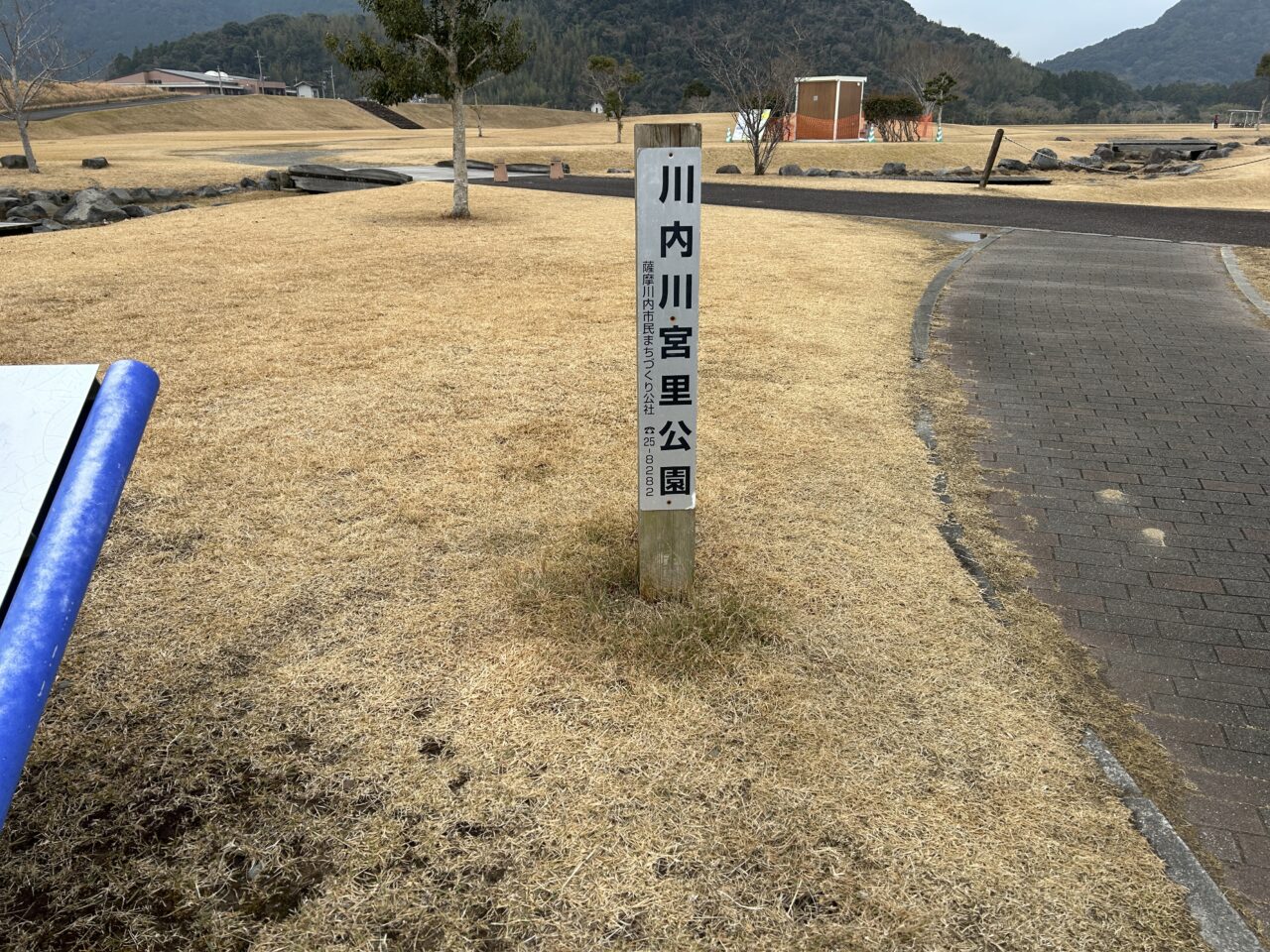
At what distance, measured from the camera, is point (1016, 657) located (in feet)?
10.5

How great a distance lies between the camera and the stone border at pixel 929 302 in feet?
24.1

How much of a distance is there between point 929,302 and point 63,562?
842cm

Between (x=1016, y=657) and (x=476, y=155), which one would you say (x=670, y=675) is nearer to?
(x=1016, y=657)

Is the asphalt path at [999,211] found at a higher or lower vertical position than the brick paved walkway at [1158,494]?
higher

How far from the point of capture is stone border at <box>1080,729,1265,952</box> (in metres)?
2.11

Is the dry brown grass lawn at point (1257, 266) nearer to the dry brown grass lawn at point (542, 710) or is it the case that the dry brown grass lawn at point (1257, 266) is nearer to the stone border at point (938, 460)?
the stone border at point (938, 460)

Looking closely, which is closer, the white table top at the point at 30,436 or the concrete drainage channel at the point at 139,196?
the white table top at the point at 30,436

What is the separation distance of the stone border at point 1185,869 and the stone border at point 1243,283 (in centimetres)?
776

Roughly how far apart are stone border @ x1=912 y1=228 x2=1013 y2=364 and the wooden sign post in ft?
14.1

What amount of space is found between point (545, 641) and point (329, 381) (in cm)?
366

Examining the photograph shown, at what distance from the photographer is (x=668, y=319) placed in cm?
305

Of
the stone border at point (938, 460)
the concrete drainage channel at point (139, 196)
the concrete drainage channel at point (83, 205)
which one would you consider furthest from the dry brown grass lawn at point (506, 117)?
the stone border at point (938, 460)

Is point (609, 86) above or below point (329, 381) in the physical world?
above

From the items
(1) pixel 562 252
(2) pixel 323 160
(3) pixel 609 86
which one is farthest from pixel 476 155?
(1) pixel 562 252
